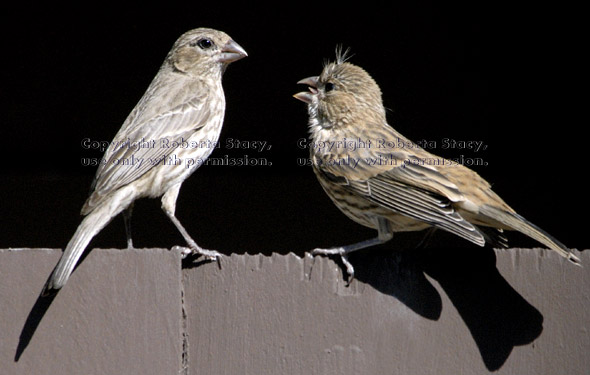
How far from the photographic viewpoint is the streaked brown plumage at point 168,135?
434 cm

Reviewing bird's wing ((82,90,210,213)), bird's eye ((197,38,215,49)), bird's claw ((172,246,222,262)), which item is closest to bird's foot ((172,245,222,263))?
bird's claw ((172,246,222,262))

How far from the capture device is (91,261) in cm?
340

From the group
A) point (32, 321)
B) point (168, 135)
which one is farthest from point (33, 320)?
point (168, 135)

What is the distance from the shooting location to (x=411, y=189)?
402 cm

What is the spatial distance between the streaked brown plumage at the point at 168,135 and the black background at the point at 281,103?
5.43 feet

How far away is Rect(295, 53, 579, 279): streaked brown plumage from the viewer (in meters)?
3.79

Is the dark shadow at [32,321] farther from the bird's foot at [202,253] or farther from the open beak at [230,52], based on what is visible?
the open beak at [230,52]

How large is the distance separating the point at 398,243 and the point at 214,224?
1453 millimetres

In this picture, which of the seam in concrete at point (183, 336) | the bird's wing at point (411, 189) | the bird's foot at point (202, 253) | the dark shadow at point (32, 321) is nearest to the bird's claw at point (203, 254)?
the bird's foot at point (202, 253)

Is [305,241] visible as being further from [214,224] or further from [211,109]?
[211,109]

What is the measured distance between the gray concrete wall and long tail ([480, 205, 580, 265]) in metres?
0.06

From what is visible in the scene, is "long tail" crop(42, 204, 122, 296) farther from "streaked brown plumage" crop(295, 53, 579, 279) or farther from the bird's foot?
"streaked brown plumage" crop(295, 53, 579, 279)

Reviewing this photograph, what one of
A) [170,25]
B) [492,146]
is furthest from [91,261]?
[492,146]

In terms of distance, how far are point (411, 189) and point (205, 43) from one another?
183 cm
